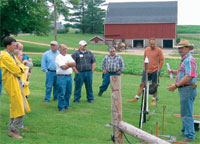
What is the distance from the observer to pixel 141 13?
2559 inches

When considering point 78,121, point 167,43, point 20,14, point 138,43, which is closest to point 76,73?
point 78,121

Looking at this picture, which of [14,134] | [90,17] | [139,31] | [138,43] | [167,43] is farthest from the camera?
[90,17]

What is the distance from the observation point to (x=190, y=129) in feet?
24.3

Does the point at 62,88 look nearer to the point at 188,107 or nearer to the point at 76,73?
the point at 76,73

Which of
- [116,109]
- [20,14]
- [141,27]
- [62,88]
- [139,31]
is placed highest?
[20,14]

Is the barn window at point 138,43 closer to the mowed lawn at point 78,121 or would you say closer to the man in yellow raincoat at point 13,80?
the mowed lawn at point 78,121

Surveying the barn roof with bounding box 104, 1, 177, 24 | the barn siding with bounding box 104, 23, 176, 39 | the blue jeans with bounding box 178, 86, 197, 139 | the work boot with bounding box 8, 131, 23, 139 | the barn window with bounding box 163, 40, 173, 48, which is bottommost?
the work boot with bounding box 8, 131, 23, 139

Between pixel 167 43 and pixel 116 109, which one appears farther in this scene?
pixel 167 43

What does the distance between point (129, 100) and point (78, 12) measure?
238ft

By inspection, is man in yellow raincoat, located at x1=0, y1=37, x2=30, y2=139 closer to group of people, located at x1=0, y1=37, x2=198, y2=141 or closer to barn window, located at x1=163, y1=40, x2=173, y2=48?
group of people, located at x1=0, y1=37, x2=198, y2=141

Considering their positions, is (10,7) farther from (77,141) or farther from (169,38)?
(77,141)

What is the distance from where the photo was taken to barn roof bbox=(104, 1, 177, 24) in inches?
2456

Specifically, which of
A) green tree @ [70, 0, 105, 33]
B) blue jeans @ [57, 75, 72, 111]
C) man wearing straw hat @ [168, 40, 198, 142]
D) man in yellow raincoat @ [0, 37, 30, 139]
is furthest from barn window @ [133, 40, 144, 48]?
man in yellow raincoat @ [0, 37, 30, 139]

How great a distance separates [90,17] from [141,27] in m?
21.4
